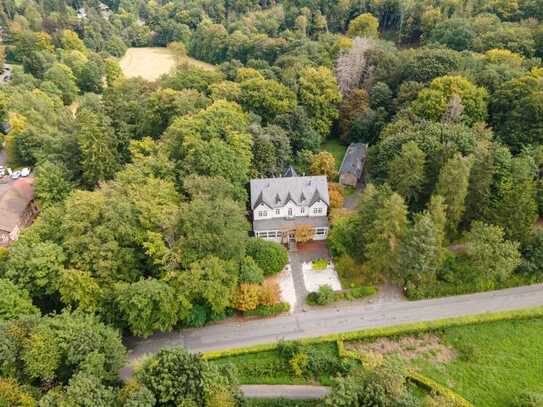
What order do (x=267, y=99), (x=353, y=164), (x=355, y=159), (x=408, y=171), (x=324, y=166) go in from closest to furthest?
(x=408, y=171)
(x=324, y=166)
(x=353, y=164)
(x=355, y=159)
(x=267, y=99)

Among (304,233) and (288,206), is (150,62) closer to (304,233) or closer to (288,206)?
(288,206)

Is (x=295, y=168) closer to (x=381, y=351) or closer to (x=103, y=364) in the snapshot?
(x=381, y=351)

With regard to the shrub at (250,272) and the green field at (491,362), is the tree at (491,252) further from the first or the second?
the shrub at (250,272)

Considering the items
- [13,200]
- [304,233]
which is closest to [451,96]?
[304,233]

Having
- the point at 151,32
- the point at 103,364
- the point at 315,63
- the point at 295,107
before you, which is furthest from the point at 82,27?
the point at 103,364

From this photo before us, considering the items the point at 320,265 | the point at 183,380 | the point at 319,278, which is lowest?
the point at 319,278

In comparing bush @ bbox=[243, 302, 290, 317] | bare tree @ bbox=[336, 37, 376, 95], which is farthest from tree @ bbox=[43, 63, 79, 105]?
bush @ bbox=[243, 302, 290, 317]

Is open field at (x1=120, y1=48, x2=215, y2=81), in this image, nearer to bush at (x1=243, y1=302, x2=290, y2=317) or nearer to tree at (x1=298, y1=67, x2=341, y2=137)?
tree at (x1=298, y1=67, x2=341, y2=137)
